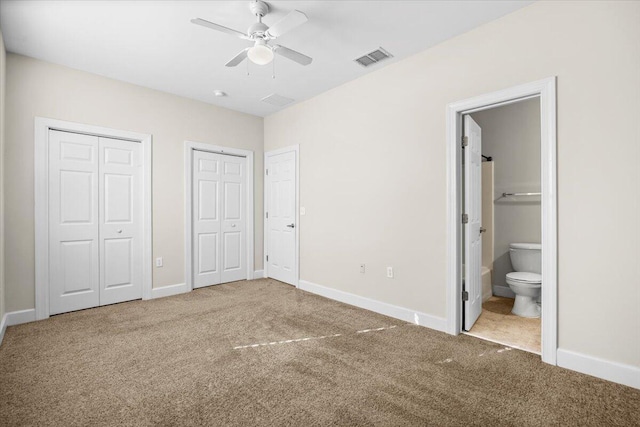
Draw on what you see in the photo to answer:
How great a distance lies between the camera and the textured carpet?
1.72m

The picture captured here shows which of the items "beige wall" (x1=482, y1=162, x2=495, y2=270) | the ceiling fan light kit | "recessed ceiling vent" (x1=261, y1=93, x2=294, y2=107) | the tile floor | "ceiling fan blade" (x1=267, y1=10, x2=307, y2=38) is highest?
"recessed ceiling vent" (x1=261, y1=93, x2=294, y2=107)

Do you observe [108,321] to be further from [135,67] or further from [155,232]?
[135,67]

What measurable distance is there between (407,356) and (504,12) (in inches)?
114

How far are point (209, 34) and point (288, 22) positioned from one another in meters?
1.05

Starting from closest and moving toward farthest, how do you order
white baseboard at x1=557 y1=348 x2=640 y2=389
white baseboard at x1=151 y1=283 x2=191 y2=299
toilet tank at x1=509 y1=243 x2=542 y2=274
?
white baseboard at x1=557 y1=348 x2=640 y2=389, toilet tank at x1=509 y1=243 x2=542 y2=274, white baseboard at x1=151 y1=283 x2=191 y2=299

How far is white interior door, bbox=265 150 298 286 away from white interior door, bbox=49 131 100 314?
2.41 metres

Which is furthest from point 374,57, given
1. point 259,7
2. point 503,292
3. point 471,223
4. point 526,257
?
point 503,292

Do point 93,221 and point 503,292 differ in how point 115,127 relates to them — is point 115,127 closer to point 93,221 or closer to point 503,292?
point 93,221

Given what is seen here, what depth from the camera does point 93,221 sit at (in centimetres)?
365

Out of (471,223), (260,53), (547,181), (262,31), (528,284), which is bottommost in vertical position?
(528,284)

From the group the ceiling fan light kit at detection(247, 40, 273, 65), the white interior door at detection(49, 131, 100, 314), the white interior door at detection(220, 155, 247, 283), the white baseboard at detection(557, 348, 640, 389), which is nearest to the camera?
the white baseboard at detection(557, 348, 640, 389)

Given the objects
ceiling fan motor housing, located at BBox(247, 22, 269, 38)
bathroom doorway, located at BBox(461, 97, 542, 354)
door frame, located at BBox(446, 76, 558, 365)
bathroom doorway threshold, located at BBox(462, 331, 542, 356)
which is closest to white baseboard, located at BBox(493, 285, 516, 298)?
bathroom doorway, located at BBox(461, 97, 542, 354)

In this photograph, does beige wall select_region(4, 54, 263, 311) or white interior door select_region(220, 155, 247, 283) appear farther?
white interior door select_region(220, 155, 247, 283)

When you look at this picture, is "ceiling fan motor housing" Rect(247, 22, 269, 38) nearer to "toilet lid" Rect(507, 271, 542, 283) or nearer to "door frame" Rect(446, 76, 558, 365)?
"door frame" Rect(446, 76, 558, 365)
